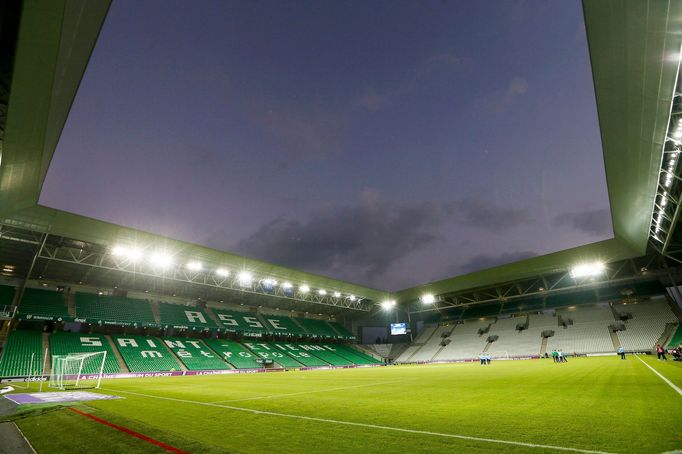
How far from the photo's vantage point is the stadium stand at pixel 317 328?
51.3 m

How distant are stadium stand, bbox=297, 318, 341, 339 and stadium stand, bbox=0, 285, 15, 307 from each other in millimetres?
34519

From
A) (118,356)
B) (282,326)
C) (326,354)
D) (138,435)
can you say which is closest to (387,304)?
(326,354)

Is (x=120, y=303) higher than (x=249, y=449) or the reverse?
higher

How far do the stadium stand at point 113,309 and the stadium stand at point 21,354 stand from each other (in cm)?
353

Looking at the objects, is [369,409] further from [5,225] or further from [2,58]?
[5,225]

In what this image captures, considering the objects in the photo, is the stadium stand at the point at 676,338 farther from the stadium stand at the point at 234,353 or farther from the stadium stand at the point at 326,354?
the stadium stand at the point at 234,353

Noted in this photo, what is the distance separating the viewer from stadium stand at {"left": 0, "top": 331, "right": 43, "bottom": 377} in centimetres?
2292

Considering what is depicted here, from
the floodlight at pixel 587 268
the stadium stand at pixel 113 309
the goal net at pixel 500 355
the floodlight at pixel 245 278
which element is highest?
the floodlight at pixel 245 278

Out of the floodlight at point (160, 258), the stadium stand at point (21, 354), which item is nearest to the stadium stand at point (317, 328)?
the floodlight at point (160, 258)

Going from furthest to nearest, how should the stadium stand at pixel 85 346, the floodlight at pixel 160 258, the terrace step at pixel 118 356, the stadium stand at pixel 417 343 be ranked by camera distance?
the stadium stand at pixel 417 343, the floodlight at pixel 160 258, the terrace step at pixel 118 356, the stadium stand at pixel 85 346

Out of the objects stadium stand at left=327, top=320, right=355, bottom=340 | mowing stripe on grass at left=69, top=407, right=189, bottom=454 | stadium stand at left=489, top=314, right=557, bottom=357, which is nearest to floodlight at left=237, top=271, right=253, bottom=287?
stadium stand at left=327, top=320, right=355, bottom=340

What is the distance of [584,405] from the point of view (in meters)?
6.79

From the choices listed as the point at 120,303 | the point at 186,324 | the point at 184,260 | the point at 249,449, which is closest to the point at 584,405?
the point at 249,449

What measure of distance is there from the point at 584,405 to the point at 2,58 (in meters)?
21.8
